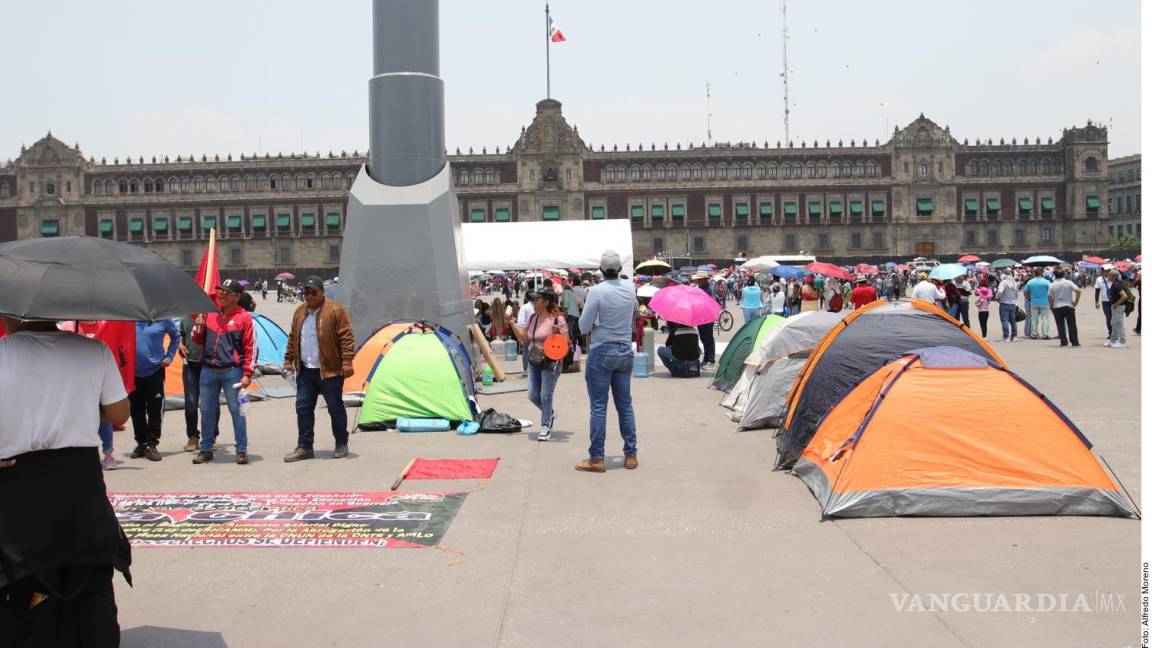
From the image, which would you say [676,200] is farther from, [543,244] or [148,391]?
[148,391]

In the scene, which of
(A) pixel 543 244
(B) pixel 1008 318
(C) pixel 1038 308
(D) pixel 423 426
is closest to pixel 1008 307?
(B) pixel 1008 318

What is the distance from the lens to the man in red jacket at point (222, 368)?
26.2 ft

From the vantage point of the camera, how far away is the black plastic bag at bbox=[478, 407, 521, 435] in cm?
927

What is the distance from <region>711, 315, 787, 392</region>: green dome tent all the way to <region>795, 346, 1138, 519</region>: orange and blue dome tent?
497 centimetres

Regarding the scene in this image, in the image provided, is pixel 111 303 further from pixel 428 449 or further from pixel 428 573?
pixel 428 449

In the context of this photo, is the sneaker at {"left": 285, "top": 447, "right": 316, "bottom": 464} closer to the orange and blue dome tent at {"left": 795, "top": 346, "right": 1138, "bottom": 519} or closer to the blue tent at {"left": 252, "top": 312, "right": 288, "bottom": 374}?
the orange and blue dome tent at {"left": 795, "top": 346, "right": 1138, "bottom": 519}

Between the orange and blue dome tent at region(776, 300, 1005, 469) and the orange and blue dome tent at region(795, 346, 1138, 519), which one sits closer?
the orange and blue dome tent at region(795, 346, 1138, 519)

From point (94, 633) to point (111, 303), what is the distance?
1176 mm

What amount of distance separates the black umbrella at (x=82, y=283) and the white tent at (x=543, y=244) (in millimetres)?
20600

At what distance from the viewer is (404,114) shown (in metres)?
13.5

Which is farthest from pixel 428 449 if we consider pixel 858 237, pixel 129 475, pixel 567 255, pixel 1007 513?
pixel 858 237

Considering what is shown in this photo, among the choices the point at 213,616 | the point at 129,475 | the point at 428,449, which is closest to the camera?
the point at 213,616

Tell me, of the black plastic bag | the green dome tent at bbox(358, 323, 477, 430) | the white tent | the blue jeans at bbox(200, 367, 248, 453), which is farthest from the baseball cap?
the white tent

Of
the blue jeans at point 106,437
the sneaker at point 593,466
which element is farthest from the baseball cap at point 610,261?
the blue jeans at point 106,437
